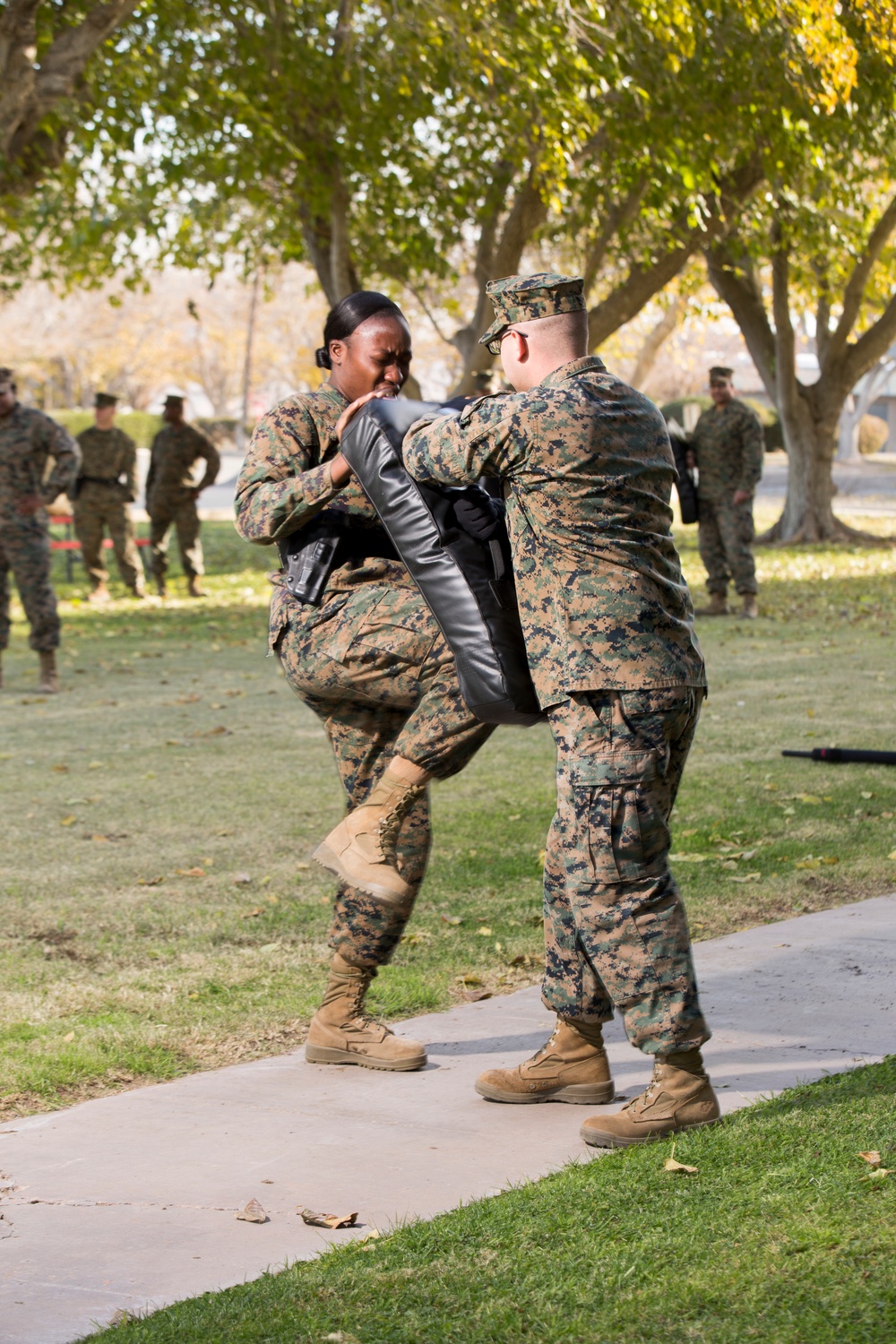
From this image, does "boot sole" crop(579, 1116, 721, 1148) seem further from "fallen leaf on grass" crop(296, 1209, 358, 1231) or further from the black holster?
the black holster

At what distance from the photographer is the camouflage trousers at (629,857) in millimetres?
3646

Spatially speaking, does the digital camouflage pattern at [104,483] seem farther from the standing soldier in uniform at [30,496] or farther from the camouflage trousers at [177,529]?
the standing soldier in uniform at [30,496]

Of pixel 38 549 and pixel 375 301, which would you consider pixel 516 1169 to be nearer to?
pixel 375 301

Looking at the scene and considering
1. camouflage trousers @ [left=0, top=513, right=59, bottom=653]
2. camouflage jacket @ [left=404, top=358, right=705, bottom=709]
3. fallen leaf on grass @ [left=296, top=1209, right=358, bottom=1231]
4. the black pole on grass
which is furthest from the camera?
camouflage trousers @ [left=0, top=513, right=59, bottom=653]

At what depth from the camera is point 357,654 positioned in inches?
169

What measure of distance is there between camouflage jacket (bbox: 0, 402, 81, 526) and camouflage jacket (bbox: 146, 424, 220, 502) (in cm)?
701

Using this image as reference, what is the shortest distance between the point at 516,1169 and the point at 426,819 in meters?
1.06

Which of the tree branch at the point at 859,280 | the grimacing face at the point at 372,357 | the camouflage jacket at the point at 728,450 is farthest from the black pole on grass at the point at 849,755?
the tree branch at the point at 859,280

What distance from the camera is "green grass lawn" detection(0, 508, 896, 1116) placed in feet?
16.8

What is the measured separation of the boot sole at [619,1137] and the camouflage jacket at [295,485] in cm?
157

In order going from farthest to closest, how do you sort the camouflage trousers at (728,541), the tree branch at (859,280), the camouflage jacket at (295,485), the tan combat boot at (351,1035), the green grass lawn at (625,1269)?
the tree branch at (859,280) < the camouflage trousers at (728,541) < the tan combat boot at (351,1035) < the camouflage jacket at (295,485) < the green grass lawn at (625,1269)

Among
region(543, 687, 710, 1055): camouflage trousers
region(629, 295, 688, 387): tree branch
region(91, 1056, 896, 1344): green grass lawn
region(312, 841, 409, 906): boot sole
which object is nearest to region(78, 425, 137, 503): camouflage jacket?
region(629, 295, 688, 387): tree branch

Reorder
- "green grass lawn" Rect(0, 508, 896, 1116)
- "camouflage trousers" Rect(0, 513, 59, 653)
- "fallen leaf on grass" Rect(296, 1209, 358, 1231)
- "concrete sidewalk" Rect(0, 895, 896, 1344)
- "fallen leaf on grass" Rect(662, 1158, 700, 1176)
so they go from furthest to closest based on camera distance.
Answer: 1. "camouflage trousers" Rect(0, 513, 59, 653)
2. "green grass lawn" Rect(0, 508, 896, 1116)
3. "fallen leaf on grass" Rect(662, 1158, 700, 1176)
4. "fallen leaf on grass" Rect(296, 1209, 358, 1231)
5. "concrete sidewalk" Rect(0, 895, 896, 1344)

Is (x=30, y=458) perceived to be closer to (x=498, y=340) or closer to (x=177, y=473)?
(x=177, y=473)
